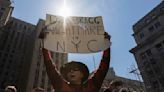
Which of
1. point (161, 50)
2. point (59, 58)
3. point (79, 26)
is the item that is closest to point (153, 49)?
point (161, 50)

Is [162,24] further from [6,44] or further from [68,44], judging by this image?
[6,44]

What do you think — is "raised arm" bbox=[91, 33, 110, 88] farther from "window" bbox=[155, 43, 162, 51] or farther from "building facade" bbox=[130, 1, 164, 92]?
"window" bbox=[155, 43, 162, 51]

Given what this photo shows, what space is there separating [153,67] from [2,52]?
158 feet

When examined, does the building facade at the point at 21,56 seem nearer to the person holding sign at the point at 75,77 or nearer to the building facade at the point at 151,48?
the building facade at the point at 151,48

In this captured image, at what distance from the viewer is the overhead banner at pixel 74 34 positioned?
12.4 feet

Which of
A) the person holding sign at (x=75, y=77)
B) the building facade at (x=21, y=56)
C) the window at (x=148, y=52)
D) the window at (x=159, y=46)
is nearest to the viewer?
the person holding sign at (x=75, y=77)

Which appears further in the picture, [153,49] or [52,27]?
[153,49]

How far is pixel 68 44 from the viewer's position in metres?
3.86

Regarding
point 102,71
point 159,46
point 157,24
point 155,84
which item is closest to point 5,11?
point 157,24

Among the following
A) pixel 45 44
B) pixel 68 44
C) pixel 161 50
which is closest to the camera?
pixel 45 44

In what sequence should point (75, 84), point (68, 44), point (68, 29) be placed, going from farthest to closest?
point (68, 29), point (68, 44), point (75, 84)

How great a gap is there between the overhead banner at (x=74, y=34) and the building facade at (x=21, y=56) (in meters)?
53.7

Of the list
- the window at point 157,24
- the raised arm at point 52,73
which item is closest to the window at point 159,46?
the window at point 157,24

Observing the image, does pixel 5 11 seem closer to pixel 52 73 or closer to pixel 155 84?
pixel 155 84
